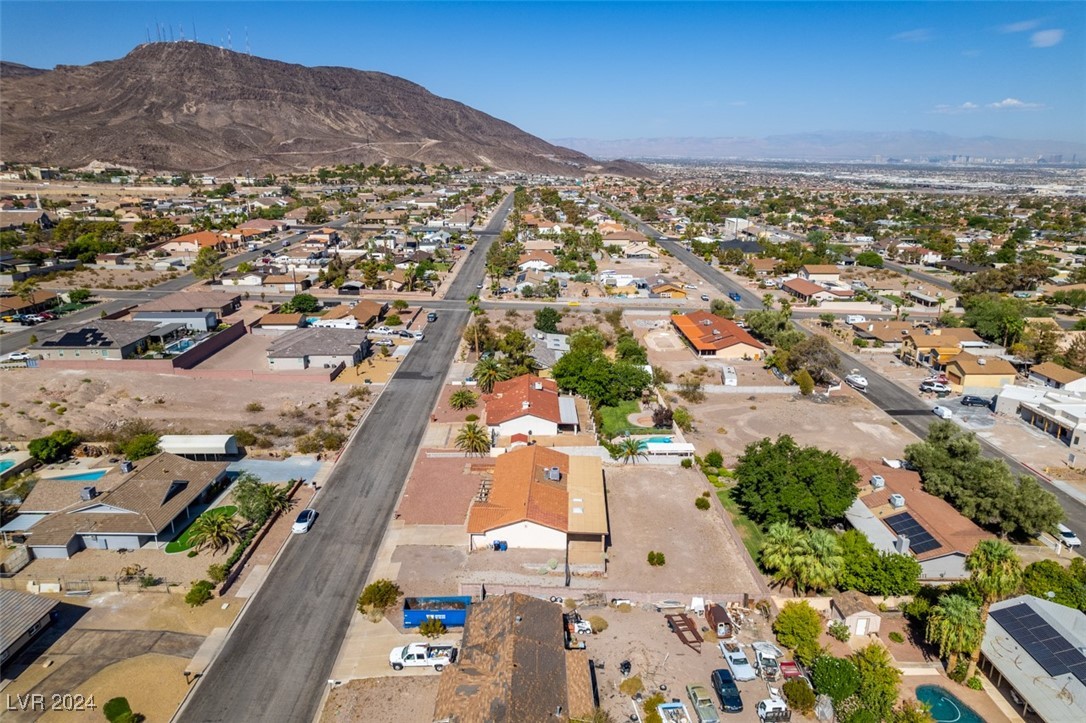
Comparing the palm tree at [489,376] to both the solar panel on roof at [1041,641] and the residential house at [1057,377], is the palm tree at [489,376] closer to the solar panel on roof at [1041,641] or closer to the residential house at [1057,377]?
the solar panel on roof at [1041,641]

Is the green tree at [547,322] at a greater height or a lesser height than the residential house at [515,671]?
greater

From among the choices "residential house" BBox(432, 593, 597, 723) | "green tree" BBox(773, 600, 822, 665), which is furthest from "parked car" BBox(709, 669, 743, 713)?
"residential house" BBox(432, 593, 597, 723)

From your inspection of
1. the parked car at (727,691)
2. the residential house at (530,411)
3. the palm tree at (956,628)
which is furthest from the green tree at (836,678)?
the residential house at (530,411)

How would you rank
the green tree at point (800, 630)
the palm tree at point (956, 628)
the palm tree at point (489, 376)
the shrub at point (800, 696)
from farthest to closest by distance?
the palm tree at point (489, 376), the green tree at point (800, 630), the palm tree at point (956, 628), the shrub at point (800, 696)

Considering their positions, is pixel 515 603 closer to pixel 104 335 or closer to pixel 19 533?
pixel 19 533

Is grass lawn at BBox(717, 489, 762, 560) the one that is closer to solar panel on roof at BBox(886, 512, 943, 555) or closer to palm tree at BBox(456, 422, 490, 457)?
solar panel on roof at BBox(886, 512, 943, 555)
